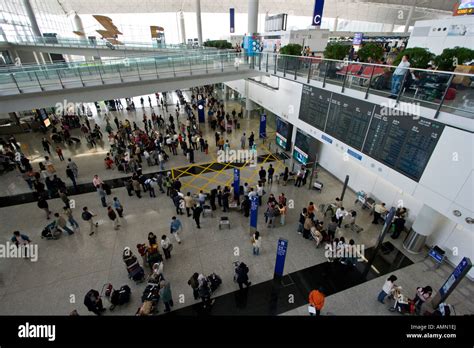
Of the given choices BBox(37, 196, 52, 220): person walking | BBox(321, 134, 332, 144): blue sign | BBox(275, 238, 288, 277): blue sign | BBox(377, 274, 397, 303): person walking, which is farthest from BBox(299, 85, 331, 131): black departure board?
BBox(37, 196, 52, 220): person walking

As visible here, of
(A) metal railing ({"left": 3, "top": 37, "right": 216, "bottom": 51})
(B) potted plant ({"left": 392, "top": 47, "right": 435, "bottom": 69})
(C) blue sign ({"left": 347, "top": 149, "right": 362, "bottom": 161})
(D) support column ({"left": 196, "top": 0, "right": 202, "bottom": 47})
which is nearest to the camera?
(B) potted plant ({"left": 392, "top": 47, "right": 435, "bottom": 69})

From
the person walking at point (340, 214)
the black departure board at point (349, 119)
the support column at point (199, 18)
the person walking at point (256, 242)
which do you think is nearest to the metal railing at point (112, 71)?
the black departure board at point (349, 119)

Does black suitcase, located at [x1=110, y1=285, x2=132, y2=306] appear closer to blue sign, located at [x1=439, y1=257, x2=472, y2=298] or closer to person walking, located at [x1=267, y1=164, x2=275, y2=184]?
person walking, located at [x1=267, y1=164, x2=275, y2=184]

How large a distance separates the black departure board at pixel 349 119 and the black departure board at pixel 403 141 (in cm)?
32

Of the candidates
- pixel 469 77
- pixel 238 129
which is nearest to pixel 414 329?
pixel 469 77

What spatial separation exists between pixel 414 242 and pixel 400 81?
5.79m

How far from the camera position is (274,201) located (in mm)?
9797

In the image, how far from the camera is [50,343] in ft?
6.58

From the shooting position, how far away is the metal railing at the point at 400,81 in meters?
5.57

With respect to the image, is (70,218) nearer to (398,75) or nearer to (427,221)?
(398,75)

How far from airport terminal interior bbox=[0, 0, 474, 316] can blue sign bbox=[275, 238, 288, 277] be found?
0.06 meters

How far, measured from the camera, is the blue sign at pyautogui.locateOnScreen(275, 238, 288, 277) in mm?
6578

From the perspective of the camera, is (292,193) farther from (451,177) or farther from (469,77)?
(469,77)

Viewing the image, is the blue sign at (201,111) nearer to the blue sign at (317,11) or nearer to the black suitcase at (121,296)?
the blue sign at (317,11)
